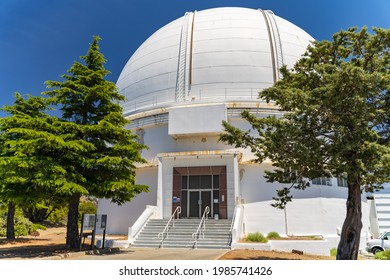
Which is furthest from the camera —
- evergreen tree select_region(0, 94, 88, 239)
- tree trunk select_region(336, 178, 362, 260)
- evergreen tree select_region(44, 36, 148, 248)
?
evergreen tree select_region(44, 36, 148, 248)

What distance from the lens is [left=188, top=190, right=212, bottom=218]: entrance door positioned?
63.1ft

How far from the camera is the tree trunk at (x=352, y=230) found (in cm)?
1025

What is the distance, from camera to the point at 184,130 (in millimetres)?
20422

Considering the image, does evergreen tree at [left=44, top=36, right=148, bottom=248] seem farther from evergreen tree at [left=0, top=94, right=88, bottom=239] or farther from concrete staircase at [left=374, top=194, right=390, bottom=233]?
concrete staircase at [left=374, top=194, right=390, bottom=233]

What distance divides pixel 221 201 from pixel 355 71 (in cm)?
1166

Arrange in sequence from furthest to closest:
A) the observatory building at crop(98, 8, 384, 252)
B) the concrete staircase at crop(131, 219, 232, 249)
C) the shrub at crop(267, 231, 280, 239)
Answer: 1. the observatory building at crop(98, 8, 384, 252)
2. the shrub at crop(267, 231, 280, 239)
3. the concrete staircase at crop(131, 219, 232, 249)

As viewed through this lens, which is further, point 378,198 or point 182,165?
point 378,198

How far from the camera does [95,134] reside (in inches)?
560

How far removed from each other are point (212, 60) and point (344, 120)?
583 inches

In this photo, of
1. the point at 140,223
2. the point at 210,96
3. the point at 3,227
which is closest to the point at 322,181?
the point at 210,96

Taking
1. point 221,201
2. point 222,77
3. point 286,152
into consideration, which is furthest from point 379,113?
point 222,77

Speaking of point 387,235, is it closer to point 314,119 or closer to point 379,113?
point 379,113

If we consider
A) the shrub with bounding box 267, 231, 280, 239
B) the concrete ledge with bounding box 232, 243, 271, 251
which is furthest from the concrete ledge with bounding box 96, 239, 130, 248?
the shrub with bounding box 267, 231, 280, 239

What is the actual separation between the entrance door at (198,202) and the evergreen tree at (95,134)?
5.75 metres
